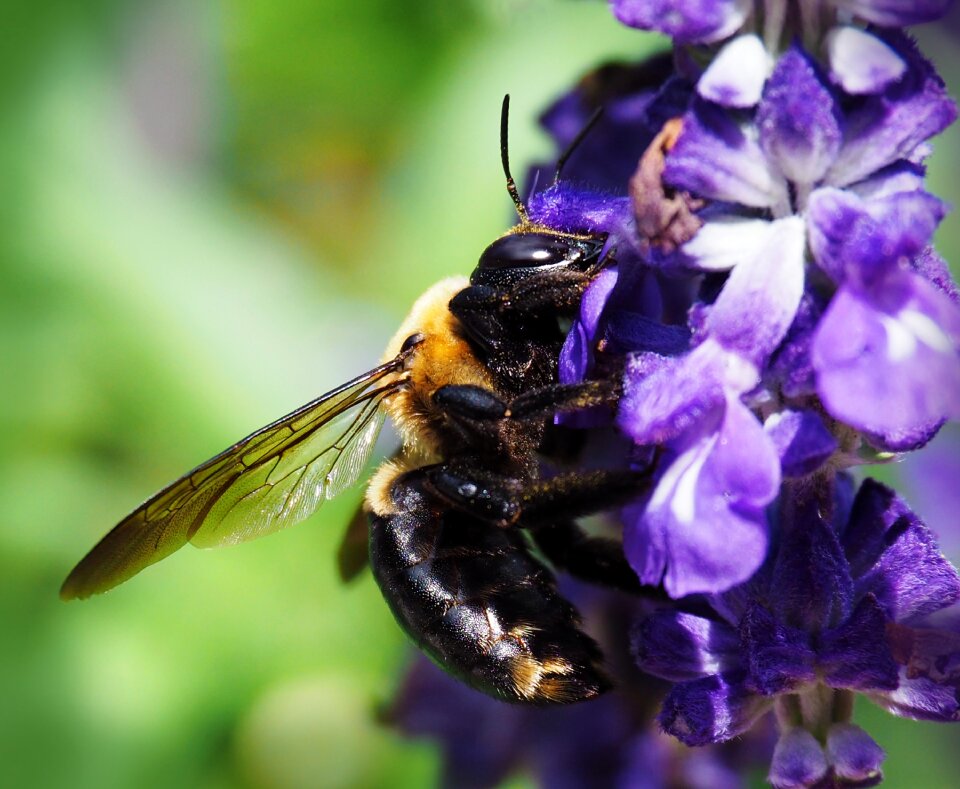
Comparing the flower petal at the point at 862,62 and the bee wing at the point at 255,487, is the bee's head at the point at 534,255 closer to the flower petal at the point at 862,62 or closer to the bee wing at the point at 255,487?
the bee wing at the point at 255,487

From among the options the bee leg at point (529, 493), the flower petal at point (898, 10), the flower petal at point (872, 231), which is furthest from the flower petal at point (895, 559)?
the flower petal at point (898, 10)

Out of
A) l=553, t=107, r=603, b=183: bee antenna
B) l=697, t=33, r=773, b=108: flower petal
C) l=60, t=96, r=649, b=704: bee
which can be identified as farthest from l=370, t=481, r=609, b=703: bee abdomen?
l=697, t=33, r=773, b=108: flower petal

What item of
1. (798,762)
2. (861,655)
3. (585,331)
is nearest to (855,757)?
(798,762)

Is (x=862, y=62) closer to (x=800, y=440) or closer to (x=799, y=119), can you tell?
(x=799, y=119)

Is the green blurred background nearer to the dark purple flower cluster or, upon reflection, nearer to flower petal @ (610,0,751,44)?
the dark purple flower cluster

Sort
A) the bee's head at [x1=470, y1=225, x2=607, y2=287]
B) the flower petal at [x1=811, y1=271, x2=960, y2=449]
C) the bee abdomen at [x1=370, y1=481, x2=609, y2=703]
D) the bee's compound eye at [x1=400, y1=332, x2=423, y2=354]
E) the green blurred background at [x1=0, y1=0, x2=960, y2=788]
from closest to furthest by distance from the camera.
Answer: the flower petal at [x1=811, y1=271, x2=960, y2=449] < the bee's head at [x1=470, y1=225, x2=607, y2=287] < the bee abdomen at [x1=370, y1=481, x2=609, y2=703] < the bee's compound eye at [x1=400, y1=332, x2=423, y2=354] < the green blurred background at [x1=0, y1=0, x2=960, y2=788]
